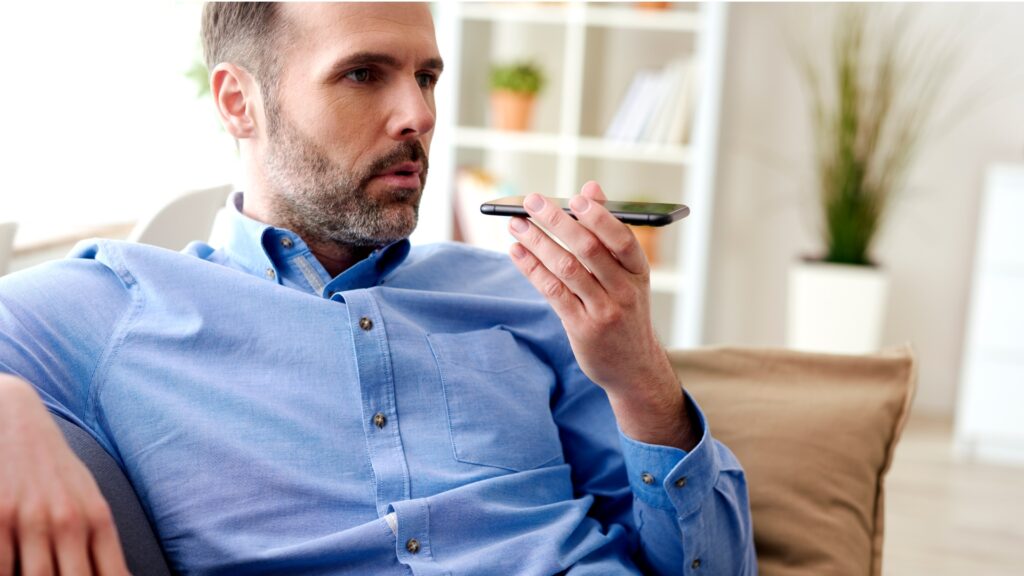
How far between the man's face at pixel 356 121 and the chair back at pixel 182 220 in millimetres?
257

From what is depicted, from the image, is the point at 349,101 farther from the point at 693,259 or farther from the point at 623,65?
the point at 623,65

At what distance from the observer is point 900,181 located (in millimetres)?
3918

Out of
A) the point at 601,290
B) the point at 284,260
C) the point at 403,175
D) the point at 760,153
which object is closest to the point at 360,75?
the point at 403,175

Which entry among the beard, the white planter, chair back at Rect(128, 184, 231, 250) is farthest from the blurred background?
the beard

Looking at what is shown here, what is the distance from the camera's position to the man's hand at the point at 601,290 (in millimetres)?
1028

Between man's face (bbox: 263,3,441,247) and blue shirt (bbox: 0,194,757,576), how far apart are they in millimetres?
60

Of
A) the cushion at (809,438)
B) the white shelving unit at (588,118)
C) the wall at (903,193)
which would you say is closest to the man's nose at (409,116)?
the cushion at (809,438)

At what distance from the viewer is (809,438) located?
1.43 metres

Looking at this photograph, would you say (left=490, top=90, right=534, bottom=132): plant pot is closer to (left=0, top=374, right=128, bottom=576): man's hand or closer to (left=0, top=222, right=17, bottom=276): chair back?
(left=0, top=222, right=17, bottom=276): chair back

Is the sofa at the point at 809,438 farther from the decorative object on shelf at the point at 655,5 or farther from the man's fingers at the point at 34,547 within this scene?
the decorative object on shelf at the point at 655,5

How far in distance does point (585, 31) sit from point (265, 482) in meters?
2.93

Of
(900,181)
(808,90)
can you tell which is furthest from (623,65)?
(900,181)

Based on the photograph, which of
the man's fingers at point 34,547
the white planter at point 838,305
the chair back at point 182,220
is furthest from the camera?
the white planter at point 838,305

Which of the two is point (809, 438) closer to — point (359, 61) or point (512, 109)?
point (359, 61)
